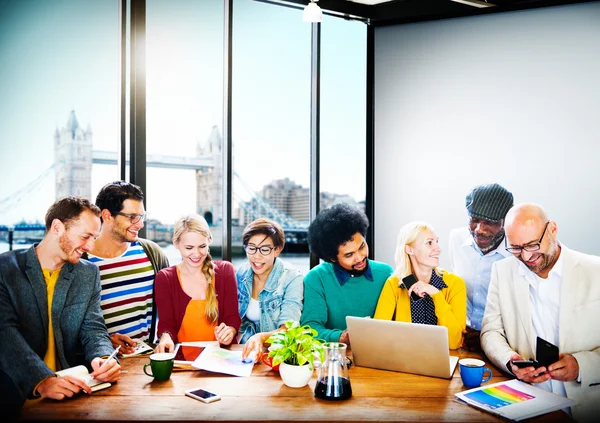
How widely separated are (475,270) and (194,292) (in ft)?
5.62

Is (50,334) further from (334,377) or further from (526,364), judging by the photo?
(526,364)

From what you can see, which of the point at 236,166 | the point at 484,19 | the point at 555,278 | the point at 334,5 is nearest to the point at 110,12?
the point at 236,166

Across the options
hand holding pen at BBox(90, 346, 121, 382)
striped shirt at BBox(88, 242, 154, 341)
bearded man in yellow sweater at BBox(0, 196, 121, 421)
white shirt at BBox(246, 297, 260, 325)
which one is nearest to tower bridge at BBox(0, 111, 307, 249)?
bearded man in yellow sweater at BBox(0, 196, 121, 421)

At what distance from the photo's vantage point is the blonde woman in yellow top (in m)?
2.61

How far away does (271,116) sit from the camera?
6.61 meters

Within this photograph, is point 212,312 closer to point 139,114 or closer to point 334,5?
point 139,114

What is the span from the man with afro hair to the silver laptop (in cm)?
62

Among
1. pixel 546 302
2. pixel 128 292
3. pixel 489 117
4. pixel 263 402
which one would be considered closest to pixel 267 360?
pixel 263 402

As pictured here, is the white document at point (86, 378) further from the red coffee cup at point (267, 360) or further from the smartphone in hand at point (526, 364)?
the smartphone in hand at point (526, 364)

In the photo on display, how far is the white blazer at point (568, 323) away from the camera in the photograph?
85.5 inches

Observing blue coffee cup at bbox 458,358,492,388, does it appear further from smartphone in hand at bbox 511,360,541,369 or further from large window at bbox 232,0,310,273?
large window at bbox 232,0,310,273

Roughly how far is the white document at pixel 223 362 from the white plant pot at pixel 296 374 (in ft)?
0.68

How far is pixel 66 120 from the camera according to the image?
21.1 feet

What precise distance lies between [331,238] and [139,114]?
1.58m
